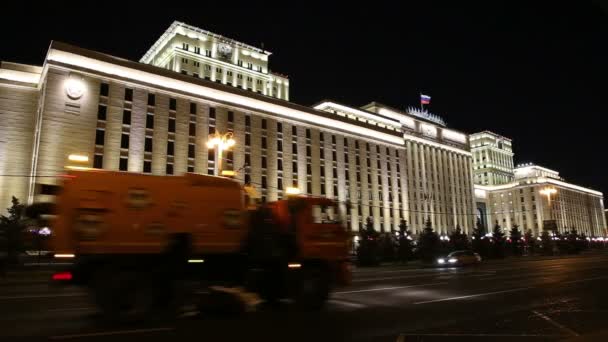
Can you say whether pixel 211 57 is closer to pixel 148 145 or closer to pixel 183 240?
pixel 148 145

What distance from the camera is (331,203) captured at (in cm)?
1297

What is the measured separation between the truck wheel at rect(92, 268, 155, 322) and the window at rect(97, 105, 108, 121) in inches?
1851

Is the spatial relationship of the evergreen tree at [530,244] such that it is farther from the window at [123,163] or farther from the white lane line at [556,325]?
the white lane line at [556,325]

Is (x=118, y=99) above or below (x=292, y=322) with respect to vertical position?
above

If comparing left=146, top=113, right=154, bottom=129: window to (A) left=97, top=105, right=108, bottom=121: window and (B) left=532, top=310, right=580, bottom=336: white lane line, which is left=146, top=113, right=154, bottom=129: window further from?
(B) left=532, top=310, right=580, bottom=336: white lane line

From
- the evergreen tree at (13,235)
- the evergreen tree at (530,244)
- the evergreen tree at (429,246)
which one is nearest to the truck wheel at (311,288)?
the evergreen tree at (13,235)

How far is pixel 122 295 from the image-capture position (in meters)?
9.57

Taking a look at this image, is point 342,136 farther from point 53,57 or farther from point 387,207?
point 53,57

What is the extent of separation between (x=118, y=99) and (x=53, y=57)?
827 cm

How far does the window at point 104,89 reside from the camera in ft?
170

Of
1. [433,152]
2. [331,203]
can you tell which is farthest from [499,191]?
[331,203]

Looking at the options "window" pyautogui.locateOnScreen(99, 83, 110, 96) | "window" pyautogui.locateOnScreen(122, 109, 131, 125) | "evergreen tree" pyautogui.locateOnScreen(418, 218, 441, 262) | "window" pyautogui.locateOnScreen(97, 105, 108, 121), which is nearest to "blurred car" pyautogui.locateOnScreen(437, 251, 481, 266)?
"evergreen tree" pyautogui.locateOnScreen(418, 218, 441, 262)

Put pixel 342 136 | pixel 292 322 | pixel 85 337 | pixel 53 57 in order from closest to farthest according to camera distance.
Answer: pixel 85 337
pixel 292 322
pixel 53 57
pixel 342 136

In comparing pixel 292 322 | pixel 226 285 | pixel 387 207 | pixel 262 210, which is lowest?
pixel 292 322
